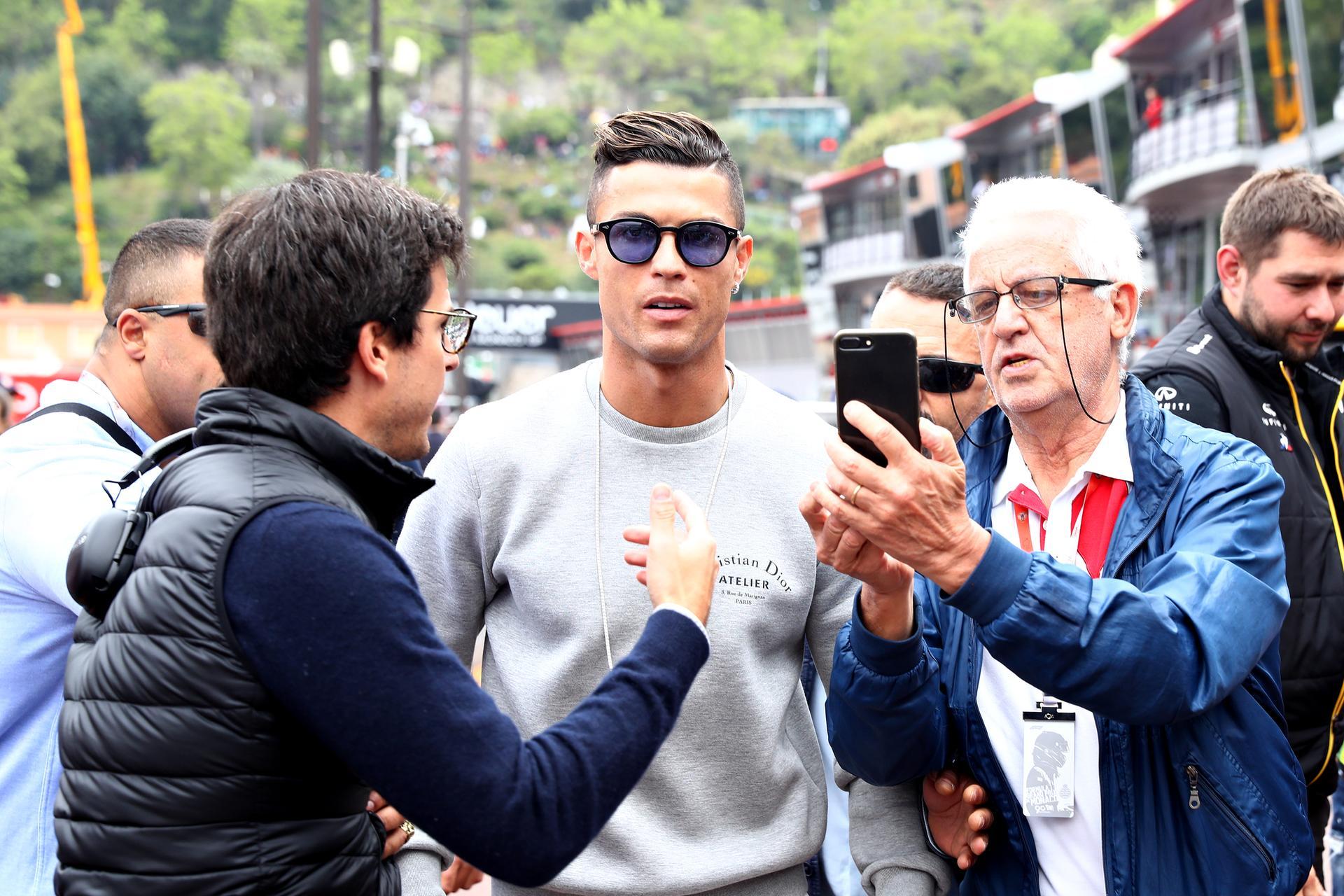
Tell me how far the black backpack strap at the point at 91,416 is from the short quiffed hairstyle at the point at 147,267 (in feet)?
1.27

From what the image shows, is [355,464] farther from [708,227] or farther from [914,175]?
[914,175]

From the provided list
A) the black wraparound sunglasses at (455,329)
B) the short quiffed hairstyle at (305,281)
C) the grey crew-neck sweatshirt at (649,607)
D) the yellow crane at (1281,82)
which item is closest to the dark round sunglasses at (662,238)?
the grey crew-neck sweatshirt at (649,607)

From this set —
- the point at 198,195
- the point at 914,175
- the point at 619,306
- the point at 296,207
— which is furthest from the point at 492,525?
the point at 198,195

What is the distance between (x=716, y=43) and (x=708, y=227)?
143 m

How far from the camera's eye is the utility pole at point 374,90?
669 inches

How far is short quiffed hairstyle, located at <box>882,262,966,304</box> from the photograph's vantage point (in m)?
3.86

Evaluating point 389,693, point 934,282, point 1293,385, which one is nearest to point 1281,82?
point 1293,385

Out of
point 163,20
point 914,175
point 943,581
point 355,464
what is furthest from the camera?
point 163,20

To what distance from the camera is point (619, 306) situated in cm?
272

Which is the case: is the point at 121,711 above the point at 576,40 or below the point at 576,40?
below

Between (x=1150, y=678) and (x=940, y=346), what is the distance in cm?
195

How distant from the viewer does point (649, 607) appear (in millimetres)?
2576

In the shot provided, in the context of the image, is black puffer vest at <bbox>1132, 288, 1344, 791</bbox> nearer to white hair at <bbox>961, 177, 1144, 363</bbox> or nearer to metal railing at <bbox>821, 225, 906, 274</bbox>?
white hair at <bbox>961, 177, 1144, 363</bbox>

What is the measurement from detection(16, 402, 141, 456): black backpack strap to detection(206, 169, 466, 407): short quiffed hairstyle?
110cm
